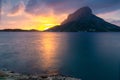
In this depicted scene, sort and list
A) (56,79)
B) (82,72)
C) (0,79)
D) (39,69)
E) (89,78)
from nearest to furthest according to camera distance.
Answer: (0,79)
(56,79)
(89,78)
(82,72)
(39,69)

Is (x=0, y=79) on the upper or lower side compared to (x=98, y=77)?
upper

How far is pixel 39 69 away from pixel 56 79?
2096cm

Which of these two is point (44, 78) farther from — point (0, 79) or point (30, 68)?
point (30, 68)

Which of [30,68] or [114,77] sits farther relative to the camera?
[30,68]

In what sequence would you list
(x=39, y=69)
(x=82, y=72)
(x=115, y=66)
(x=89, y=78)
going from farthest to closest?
(x=115, y=66) < (x=39, y=69) < (x=82, y=72) < (x=89, y=78)

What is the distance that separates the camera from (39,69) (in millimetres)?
58500

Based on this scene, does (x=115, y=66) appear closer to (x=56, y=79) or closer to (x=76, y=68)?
(x=76, y=68)

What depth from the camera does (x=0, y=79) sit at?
3472 centimetres

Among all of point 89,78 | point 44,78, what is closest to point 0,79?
point 44,78

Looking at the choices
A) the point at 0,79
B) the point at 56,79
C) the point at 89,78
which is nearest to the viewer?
the point at 0,79

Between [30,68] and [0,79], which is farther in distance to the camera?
[30,68]

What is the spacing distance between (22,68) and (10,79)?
23815 millimetres

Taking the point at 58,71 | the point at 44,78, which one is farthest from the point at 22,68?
the point at 44,78

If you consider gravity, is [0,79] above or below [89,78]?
above
